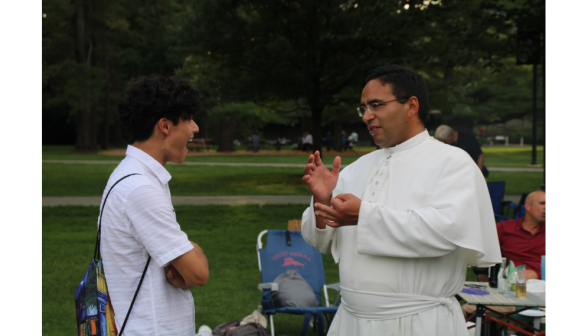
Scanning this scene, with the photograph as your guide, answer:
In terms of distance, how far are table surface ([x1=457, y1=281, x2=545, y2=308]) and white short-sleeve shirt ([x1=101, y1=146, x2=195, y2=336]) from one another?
2.71m

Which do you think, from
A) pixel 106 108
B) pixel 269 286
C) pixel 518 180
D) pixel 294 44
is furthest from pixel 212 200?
pixel 106 108

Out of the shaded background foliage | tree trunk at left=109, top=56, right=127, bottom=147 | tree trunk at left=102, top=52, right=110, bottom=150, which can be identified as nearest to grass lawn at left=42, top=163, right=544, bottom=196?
the shaded background foliage

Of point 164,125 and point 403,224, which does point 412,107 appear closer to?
point 403,224

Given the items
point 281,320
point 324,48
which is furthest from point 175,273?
point 324,48

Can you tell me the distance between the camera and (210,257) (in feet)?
26.8

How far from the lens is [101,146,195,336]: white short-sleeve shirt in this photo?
2012 millimetres

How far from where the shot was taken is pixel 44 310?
18.8 feet

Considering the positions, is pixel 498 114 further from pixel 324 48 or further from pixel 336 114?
pixel 324 48

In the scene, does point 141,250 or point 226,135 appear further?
point 226,135

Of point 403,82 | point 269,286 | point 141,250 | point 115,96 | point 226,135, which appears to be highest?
point 115,96

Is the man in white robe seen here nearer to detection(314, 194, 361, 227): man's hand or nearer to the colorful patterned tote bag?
detection(314, 194, 361, 227): man's hand

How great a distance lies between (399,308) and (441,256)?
0.94 ft

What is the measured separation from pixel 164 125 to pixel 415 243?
3.72ft

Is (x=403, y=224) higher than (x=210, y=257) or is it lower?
higher
